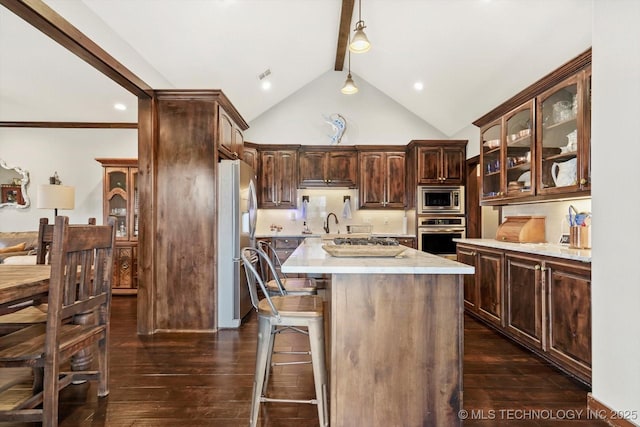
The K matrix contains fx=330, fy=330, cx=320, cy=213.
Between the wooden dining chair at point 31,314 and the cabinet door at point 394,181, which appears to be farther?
the cabinet door at point 394,181

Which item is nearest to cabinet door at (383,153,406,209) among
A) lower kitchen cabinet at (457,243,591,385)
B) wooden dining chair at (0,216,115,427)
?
lower kitchen cabinet at (457,243,591,385)

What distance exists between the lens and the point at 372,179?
5508 mm

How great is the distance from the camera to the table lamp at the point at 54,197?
4.30 meters

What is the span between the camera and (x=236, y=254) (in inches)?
139

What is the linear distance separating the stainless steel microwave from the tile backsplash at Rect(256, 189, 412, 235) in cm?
73

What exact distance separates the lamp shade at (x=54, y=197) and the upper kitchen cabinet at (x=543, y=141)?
5.43 meters

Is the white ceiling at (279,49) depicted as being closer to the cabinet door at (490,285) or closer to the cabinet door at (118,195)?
the cabinet door at (118,195)

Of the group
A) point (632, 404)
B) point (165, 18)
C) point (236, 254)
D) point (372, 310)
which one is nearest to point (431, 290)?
point (372, 310)

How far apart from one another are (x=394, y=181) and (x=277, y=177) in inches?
76.6

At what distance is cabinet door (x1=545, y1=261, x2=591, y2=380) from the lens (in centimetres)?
213

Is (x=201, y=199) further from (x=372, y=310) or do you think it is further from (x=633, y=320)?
(x=633, y=320)

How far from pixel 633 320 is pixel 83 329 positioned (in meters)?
2.95

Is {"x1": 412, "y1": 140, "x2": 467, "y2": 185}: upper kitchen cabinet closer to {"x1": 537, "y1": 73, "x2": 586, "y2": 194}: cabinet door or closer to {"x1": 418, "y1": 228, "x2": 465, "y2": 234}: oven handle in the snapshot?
{"x1": 418, "y1": 228, "x2": 465, "y2": 234}: oven handle

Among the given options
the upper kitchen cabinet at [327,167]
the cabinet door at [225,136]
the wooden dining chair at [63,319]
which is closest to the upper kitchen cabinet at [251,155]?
the upper kitchen cabinet at [327,167]
